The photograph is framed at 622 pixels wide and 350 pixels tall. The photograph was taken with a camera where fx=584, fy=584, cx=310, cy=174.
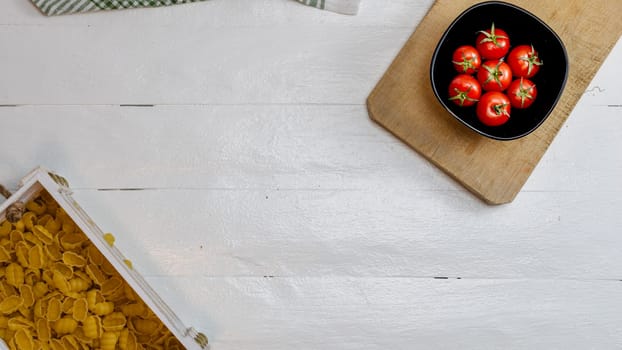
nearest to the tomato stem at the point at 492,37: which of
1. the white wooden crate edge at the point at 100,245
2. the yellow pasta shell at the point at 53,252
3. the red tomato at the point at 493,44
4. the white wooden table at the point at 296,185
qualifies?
the red tomato at the point at 493,44

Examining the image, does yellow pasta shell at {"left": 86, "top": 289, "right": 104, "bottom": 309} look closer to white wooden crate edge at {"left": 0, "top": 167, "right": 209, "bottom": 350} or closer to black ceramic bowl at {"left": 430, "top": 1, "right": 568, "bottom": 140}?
white wooden crate edge at {"left": 0, "top": 167, "right": 209, "bottom": 350}

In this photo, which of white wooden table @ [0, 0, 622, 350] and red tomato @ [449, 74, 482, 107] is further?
white wooden table @ [0, 0, 622, 350]

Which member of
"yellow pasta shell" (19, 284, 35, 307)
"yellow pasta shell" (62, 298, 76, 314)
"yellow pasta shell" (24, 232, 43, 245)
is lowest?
"yellow pasta shell" (19, 284, 35, 307)

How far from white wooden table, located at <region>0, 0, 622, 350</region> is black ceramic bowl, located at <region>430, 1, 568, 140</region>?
0.11 metres

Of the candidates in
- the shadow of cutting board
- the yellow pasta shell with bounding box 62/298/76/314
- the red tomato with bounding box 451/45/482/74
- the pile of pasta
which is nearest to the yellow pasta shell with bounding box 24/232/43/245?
the pile of pasta

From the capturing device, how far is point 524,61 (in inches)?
37.6

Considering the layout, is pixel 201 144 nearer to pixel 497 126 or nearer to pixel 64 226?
pixel 64 226

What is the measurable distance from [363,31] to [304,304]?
0.51m

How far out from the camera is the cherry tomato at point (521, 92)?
0.95m

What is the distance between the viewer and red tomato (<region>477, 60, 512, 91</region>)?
95 centimetres

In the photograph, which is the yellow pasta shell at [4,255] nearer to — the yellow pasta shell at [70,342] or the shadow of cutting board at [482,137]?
the yellow pasta shell at [70,342]

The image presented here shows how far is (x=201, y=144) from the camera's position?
1.08 meters

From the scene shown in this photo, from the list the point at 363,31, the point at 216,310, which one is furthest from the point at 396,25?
the point at 216,310

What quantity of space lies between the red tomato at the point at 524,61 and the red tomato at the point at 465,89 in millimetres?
71
